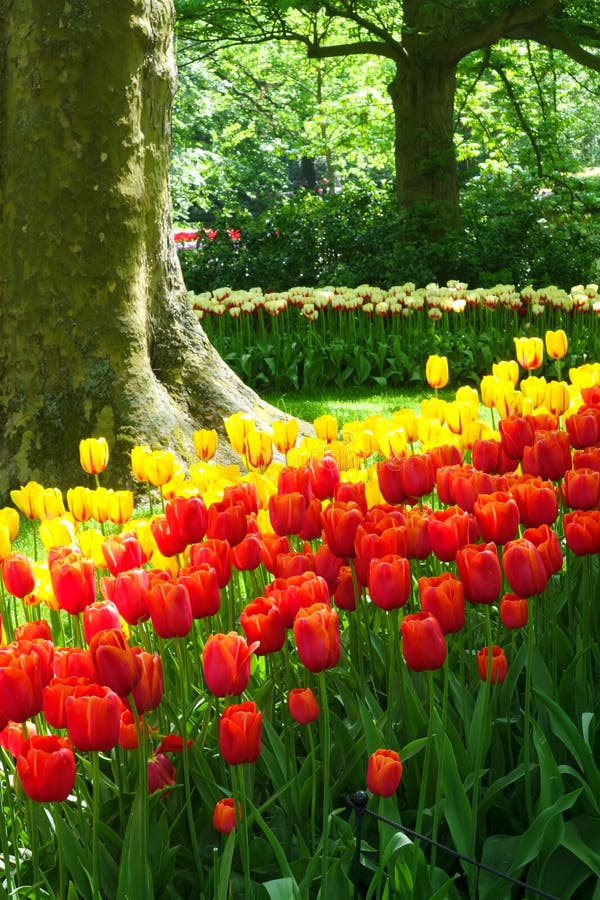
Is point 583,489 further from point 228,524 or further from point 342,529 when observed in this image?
point 228,524

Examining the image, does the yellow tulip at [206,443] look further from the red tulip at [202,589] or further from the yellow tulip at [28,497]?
the red tulip at [202,589]

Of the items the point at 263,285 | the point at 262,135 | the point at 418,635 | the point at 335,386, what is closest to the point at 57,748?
the point at 418,635

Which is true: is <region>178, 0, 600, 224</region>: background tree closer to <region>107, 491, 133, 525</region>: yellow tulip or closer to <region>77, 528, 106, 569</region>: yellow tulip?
<region>107, 491, 133, 525</region>: yellow tulip

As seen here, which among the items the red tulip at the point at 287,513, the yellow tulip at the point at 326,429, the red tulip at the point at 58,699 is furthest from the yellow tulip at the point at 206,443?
the red tulip at the point at 58,699

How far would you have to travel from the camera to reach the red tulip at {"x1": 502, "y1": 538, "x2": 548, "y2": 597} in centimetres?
193

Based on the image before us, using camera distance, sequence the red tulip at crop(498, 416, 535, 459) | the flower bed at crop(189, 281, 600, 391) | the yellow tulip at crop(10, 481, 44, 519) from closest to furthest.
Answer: the red tulip at crop(498, 416, 535, 459) → the yellow tulip at crop(10, 481, 44, 519) → the flower bed at crop(189, 281, 600, 391)

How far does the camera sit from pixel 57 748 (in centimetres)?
164

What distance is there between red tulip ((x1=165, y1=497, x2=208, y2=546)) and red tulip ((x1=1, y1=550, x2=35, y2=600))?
1.01ft

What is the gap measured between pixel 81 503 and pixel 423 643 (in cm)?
131

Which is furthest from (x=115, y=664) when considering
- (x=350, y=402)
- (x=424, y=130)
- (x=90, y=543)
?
(x=424, y=130)

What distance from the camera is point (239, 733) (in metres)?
1.65

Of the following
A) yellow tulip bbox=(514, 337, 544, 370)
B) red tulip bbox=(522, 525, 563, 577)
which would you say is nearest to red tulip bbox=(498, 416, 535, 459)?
red tulip bbox=(522, 525, 563, 577)

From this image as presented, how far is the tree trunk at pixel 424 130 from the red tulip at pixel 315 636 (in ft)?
42.5

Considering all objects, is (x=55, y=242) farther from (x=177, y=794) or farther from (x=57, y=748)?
(x=57, y=748)
